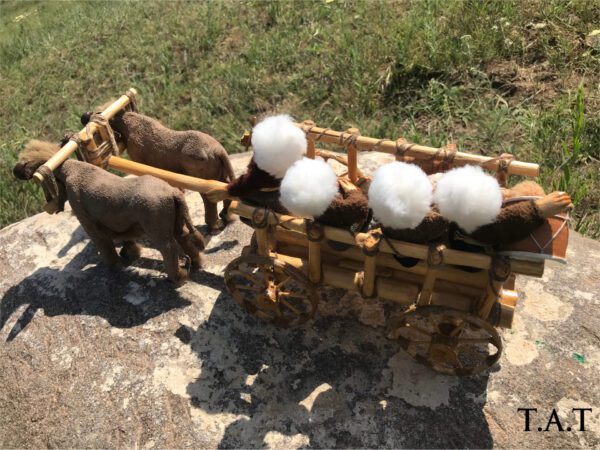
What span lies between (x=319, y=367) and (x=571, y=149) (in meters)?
3.03

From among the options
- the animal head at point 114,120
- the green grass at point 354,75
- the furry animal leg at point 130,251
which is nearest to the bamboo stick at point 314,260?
the furry animal leg at point 130,251

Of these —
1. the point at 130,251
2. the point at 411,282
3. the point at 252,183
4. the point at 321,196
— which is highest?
the point at 321,196

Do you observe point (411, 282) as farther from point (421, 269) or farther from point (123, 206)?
point (123, 206)

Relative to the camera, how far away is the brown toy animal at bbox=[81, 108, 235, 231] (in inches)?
131

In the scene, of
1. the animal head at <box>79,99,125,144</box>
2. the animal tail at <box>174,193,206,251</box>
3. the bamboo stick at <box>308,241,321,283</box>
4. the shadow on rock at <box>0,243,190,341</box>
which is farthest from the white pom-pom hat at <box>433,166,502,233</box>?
the animal head at <box>79,99,125,144</box>

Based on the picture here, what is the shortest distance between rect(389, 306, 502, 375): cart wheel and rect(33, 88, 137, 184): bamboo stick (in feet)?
7.41

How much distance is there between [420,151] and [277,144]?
3.20 ft

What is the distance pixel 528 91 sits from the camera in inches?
190

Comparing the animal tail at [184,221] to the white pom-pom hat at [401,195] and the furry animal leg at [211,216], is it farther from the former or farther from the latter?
the white pom-pom hat at [401,195]

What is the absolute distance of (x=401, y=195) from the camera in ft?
6.80

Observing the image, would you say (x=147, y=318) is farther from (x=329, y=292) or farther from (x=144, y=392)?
(x=329, y=292)

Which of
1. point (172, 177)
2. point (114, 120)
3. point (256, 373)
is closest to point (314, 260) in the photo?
point (256, 373)

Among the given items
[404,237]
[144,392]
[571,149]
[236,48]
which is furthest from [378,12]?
[144,392]

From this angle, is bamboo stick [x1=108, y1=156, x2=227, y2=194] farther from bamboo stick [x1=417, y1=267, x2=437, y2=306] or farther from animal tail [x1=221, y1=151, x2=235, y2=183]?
bamboo stick [x1=417, y1=267, x2=437, y2=306]
